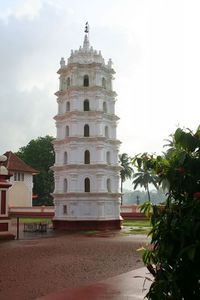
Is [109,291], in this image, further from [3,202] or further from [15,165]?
[15,165]

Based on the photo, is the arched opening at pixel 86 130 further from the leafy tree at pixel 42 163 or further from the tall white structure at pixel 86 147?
the leafy tree at pixel 42 163

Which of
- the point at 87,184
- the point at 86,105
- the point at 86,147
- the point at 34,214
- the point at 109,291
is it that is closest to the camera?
the point at 109,291

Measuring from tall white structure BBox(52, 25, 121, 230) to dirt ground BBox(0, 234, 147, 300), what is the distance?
930 centimetres

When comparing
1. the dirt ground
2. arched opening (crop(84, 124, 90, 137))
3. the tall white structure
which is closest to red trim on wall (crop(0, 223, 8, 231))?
the dirt ground

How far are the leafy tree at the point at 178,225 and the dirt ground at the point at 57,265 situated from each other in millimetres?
5423

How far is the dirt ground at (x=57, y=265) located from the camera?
32.0ft

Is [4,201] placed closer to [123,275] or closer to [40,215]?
[123,275]

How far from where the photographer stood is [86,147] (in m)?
30.5

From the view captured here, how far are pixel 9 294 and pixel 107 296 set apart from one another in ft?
7.29

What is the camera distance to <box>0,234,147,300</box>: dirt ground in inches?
384

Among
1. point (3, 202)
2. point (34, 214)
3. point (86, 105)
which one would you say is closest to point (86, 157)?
point (86, 105)

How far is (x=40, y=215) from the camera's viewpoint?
4275cm

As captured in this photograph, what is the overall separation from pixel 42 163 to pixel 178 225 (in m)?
54.5

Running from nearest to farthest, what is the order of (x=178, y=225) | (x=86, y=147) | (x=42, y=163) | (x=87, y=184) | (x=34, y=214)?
(x=178, y=225) < (x=87, y=184) < (x=86, y=147) < (x=34, y=214) < (x=42, y=163)
